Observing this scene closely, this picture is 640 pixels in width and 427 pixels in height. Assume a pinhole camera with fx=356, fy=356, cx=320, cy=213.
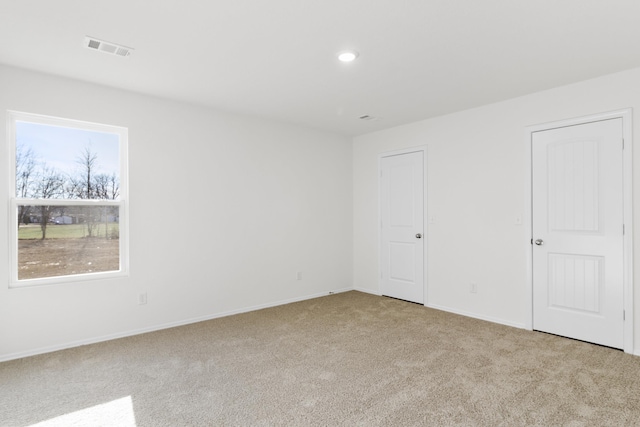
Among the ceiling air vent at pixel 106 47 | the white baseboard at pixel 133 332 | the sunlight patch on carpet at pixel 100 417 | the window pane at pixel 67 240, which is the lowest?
the sunlight patch on carpet at pixel 100 417

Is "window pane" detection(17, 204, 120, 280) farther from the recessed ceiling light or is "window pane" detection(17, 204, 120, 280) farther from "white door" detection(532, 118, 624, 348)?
"white door" detection(532, 118, 624, 348)

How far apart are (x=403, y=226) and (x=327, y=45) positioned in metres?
3.02

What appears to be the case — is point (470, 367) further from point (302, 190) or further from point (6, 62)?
point (6, 62)

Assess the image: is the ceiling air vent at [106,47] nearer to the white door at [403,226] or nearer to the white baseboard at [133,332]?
the white baseboard at [133,332]

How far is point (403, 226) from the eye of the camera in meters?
5.04

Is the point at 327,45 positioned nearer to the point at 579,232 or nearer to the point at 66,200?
the point at 66,200

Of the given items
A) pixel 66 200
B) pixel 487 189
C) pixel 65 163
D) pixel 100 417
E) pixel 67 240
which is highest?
pixel 65 163

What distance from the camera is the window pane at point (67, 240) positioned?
125 inches

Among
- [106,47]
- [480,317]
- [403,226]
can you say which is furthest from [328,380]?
[106,47]

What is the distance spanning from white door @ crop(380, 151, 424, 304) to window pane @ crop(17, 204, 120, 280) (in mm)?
3468

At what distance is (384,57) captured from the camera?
2.83 m

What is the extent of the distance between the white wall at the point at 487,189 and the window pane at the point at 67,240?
3.71m

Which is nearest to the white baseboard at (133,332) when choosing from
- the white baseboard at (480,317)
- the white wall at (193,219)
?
the white wall at (193,219)

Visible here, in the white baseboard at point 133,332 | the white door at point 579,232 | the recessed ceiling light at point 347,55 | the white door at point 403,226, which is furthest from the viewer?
the white door at point 403,226
